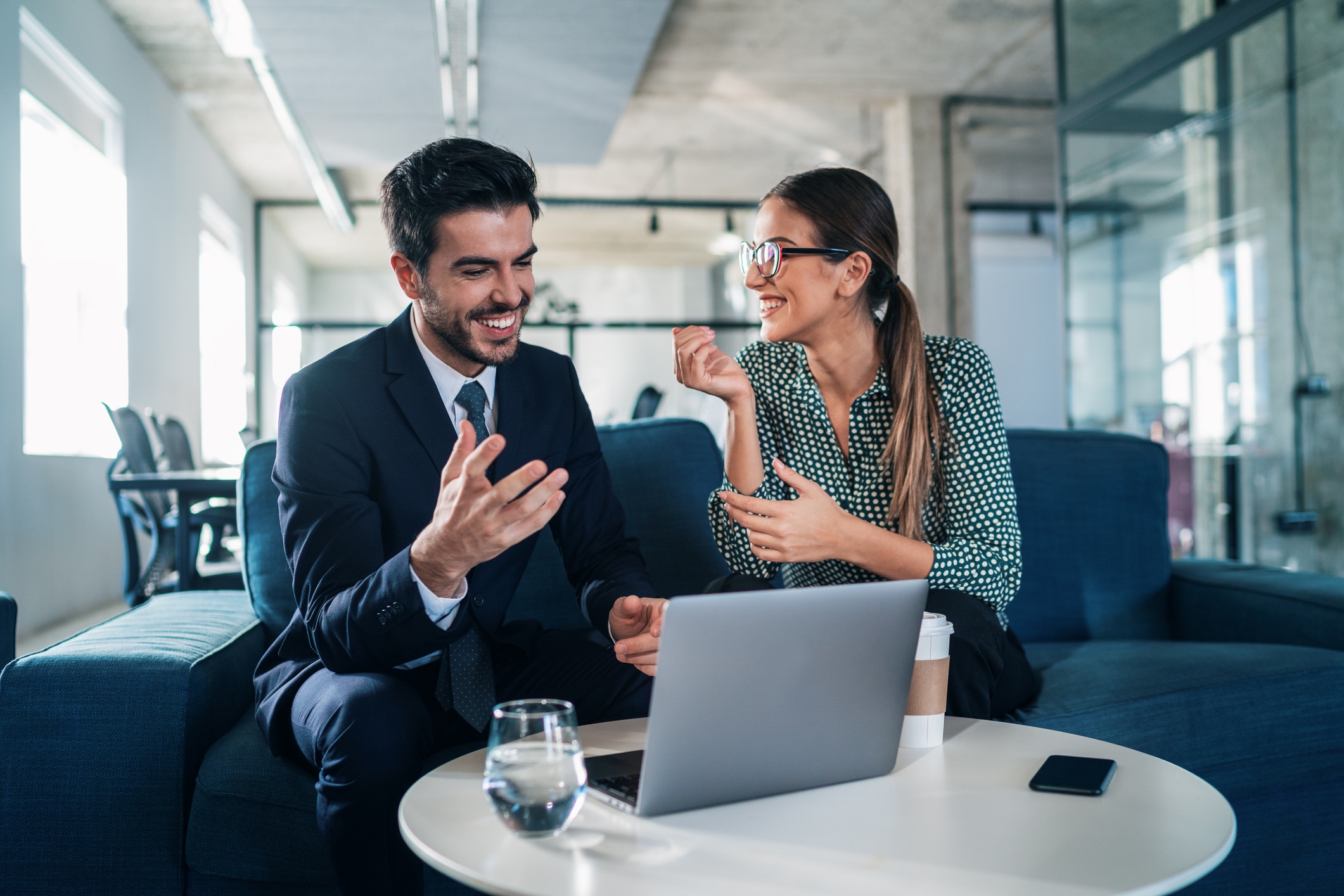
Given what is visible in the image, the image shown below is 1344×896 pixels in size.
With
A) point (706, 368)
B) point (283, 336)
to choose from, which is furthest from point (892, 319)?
point (283, 336)

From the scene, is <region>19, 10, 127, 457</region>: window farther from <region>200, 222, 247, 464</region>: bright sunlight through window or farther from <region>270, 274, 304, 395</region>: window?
<region>270, 274, 304, 395</region>: window

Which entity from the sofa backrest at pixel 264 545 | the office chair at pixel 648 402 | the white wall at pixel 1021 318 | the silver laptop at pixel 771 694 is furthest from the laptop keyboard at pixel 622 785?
the white wall at pixel 1021 318

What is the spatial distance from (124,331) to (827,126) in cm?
545

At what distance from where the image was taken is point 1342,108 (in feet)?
12.6

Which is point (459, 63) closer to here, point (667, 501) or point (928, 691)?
point (667, 501)

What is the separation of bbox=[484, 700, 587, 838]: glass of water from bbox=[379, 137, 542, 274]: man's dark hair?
0.98m

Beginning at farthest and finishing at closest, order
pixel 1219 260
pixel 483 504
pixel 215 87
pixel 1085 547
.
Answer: pixel 215 87, pixel 1219 260, pixel 1085 547, pixel 483 504

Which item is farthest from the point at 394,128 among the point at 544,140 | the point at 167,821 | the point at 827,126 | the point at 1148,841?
the point at 1148,841

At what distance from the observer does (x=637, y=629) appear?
1.46m

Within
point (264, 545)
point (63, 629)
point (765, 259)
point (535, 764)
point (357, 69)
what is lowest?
point (63, 629)

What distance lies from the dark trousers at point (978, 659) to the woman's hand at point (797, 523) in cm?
11

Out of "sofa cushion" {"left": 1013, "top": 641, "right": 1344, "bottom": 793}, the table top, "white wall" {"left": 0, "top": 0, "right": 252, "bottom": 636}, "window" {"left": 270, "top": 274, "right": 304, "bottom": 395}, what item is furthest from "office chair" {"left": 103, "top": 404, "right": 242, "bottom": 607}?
"window" {"left": 270, "top": 274, "right": 304, "bottom": 395}

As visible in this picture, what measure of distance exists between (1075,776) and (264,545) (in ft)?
4.74

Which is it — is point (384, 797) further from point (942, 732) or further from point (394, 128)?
point (394, 128)
